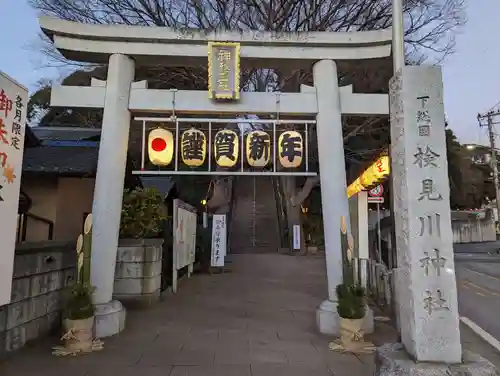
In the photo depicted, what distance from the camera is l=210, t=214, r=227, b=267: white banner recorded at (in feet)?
53.6

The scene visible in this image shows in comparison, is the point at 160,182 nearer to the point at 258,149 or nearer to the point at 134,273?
the point at 134,273

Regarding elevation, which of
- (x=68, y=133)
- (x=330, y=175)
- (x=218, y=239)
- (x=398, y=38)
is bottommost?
(x=218, y=239)

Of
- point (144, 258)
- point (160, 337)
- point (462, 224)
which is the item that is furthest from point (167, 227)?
point (462, 224)

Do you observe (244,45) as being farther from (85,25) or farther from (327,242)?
(327,242)

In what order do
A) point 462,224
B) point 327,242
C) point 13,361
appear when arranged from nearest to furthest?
1. point 13,361
2. point 327,242
3. point 462,224

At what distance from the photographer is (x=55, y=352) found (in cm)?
622

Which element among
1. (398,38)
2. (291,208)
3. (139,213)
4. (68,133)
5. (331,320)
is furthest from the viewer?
(291,208)

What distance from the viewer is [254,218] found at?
107 ft

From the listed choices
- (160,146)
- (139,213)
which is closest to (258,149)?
(160,146)

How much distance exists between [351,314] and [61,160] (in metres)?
9.74

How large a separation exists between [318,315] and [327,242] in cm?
138

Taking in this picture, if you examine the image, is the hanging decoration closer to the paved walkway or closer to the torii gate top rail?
the torii gate top rail

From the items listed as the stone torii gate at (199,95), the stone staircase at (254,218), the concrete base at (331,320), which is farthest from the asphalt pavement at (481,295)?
the stone staircase at (254,218)

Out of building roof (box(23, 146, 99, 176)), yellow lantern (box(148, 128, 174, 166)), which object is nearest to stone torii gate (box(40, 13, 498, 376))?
yellow lantern (box(148, 128, 174, 166))
